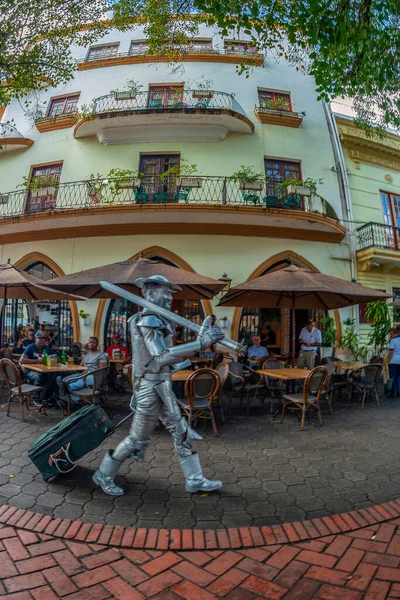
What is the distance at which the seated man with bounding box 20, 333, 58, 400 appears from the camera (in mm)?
6305

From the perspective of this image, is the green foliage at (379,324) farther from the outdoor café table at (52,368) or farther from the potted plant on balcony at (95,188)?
the potted plant on balcony at (95,188)

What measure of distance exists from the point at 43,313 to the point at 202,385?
375 inches

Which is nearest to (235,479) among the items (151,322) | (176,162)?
(151,322)

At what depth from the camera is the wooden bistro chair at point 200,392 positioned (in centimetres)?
493

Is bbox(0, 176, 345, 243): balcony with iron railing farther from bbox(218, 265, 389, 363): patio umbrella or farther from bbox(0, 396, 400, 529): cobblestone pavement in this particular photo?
bbox(0, 396, 400, 529): cobblestone pavement

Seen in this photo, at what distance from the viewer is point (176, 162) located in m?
11.4

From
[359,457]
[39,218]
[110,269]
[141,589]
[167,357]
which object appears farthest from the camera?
[39,218]

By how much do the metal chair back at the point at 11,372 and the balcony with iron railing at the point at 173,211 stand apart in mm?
5588

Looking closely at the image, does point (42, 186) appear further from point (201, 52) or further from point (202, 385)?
point (202, 385)

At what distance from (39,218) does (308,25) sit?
912 cm

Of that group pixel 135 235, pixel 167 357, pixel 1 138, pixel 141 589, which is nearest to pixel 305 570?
pixel 141 589

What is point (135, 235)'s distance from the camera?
10.9 m

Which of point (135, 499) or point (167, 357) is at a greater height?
point (167, 357)

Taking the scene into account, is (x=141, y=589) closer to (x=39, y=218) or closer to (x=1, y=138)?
(x=39, y=218)
